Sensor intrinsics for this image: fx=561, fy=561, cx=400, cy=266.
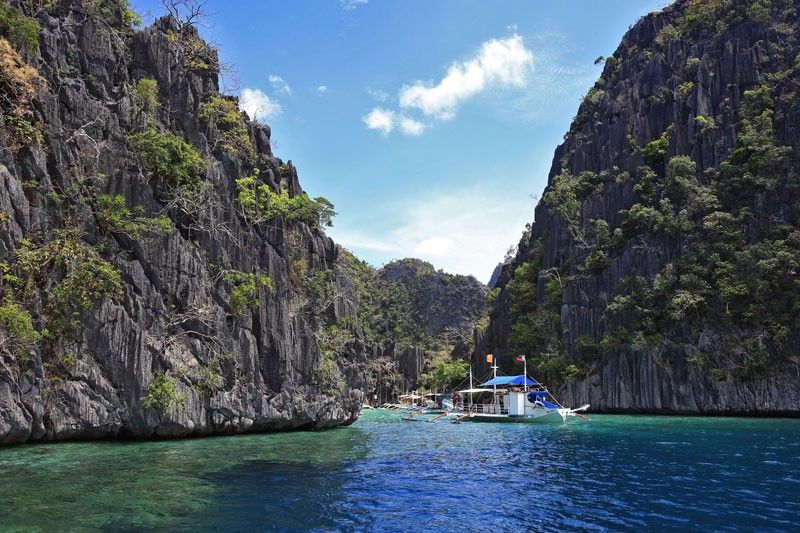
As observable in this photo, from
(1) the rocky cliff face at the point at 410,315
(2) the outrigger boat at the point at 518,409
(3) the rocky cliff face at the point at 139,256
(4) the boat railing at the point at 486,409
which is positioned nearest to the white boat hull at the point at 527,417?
(2) the outrigger boat at the point at 518,409

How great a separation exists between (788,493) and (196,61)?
4013cm

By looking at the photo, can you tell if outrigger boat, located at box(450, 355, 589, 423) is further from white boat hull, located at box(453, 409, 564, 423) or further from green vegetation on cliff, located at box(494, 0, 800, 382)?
green vegetation on cliff, located at box(494, 0, 800, 382)

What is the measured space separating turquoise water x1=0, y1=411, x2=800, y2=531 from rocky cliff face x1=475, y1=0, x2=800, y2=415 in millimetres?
25603

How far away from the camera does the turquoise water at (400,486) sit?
11906 millimetres

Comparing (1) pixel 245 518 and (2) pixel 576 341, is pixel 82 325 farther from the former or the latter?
(2) pixel 576 341

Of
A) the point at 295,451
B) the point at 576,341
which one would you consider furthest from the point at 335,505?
the point at 576,341

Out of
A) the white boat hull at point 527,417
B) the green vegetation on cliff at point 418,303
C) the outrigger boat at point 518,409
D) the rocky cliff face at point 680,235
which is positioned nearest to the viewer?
the white boat hull at point 527,417

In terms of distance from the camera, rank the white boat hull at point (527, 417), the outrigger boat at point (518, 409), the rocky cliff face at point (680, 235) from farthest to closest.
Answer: the rocky cliff face at point (680, 235) → the outrigger boat at point (518, 409) → the white boat hull at point (527, 417)

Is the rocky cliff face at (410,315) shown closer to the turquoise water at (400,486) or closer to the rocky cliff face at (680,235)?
the rocky cliff face at (680,235)

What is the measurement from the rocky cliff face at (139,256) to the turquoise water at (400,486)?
8.71ft

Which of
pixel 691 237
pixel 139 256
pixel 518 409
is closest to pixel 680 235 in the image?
pixel 691 237

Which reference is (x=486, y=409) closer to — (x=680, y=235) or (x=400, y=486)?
(x=680, y=235)

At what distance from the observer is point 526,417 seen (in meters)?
44.8

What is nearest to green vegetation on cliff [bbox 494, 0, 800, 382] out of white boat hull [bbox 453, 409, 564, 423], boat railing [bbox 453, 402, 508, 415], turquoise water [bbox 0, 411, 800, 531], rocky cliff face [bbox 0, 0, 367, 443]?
boat railing [bbox 453, 402, 508, 415]
